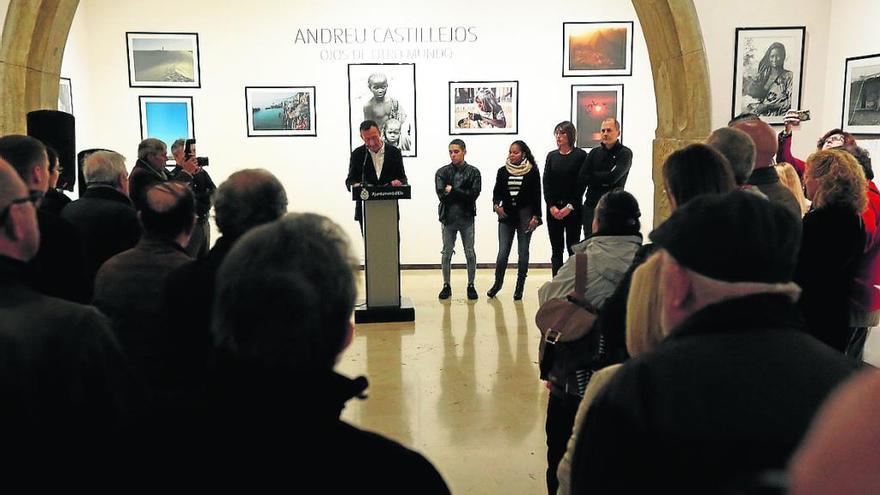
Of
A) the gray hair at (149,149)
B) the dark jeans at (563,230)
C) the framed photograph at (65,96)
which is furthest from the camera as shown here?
the framed photograph at (65,96)

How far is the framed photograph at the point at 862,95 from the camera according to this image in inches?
221

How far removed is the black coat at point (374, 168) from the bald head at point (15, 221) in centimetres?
580

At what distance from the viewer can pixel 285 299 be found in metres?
1.21

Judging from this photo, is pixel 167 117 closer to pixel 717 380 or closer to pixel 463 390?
pixel 463 390

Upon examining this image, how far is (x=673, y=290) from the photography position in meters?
1.48

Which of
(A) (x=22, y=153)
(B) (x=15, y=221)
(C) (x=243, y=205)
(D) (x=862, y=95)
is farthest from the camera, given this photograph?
(D) (x=862, y=95)

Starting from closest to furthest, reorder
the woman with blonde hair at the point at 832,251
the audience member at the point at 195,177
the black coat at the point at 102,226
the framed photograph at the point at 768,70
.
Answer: the woman with blonde hair at the point at 832,251 < the black coat at the point at 102,226 < the framed photograph at the point at 768,70 < the audience member at the point at 195,177

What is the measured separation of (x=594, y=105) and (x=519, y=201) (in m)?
2.55

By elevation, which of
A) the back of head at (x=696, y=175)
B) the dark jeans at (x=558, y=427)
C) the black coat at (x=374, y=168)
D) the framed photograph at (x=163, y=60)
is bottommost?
the dark jeans at (x=558, y=427)

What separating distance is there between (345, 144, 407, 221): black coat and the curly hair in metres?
4.52

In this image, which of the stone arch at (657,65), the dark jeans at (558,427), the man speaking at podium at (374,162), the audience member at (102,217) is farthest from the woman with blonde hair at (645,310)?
the man speaking at podium at (374,162)

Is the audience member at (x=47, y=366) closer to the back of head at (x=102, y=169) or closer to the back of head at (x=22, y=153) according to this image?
the back of head at (x=22, y=153)

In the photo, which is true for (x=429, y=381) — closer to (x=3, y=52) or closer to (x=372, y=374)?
(x=372, y=374)

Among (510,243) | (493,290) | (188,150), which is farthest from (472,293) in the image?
(188,150)
